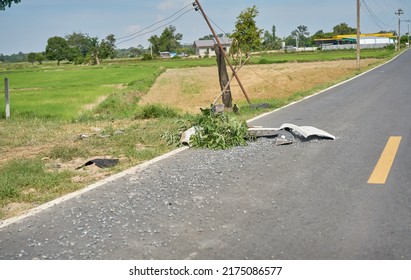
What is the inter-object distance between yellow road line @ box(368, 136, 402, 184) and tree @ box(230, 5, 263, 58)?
700 cm

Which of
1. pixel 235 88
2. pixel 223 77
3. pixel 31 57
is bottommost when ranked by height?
pixel 235 88

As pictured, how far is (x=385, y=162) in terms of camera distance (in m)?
6.38

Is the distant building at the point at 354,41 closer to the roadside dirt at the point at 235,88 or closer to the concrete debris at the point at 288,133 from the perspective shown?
the roadside dirt at the point at 235,88

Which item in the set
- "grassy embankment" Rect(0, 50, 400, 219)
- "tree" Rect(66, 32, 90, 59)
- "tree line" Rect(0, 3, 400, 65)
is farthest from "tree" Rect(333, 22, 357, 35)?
"grassy embankment" Rect(0, 50, 400, 219)

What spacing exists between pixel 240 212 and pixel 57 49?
261 feet

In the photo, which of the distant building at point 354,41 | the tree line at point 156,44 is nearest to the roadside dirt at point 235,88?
the tree line at point 156,44

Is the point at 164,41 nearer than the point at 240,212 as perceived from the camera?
No

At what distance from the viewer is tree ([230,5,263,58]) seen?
14.1 m

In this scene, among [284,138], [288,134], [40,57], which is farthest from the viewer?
[40,57]

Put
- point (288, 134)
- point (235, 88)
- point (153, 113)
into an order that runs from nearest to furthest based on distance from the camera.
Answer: point (288, 134) → point (153, 113) → point (235, 88)

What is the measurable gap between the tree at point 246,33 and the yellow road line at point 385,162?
700 centimetres

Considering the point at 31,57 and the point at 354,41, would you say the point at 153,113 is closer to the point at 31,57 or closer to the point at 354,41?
the point at 31,57

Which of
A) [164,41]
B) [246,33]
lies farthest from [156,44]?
[246,33]

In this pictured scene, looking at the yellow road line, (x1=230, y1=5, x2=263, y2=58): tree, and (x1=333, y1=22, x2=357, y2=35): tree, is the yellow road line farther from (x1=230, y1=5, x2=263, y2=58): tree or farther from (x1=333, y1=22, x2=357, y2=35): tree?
(x1=333, y1=22, x2=357, y2=35): tree
